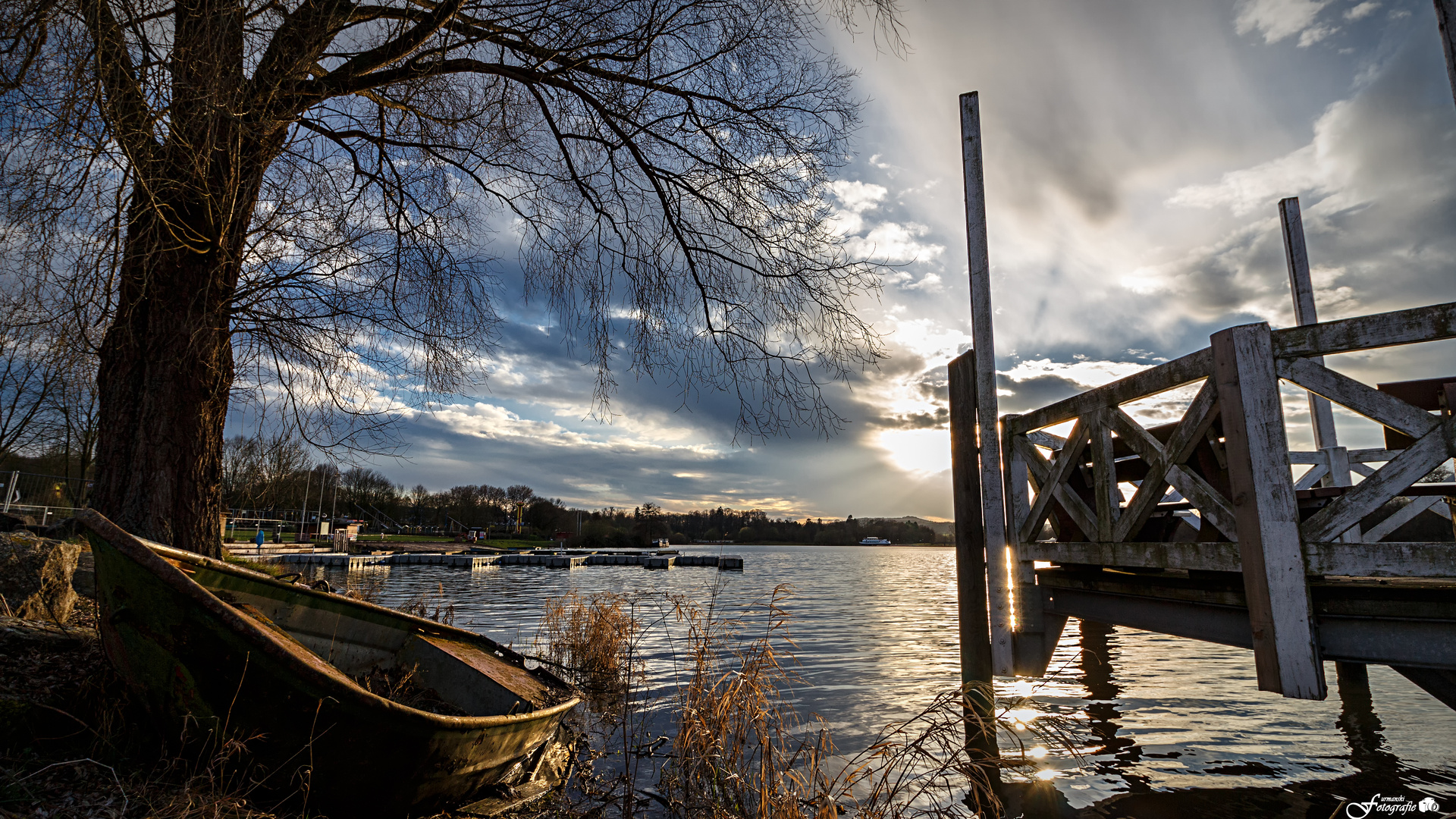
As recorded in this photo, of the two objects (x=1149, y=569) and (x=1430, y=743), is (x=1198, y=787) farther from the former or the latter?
(x=1430, y=743)

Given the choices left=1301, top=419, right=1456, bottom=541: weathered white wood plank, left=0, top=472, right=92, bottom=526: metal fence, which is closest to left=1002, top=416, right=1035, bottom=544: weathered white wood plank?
left=1301, top=419, right=1456, bottom=541: weathered white wood plank

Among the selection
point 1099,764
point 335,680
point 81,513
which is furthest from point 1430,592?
point 81,513

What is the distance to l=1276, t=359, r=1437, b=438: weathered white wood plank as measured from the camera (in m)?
3.06

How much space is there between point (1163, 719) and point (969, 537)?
181 inches

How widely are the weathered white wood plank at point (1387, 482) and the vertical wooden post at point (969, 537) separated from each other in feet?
9.50

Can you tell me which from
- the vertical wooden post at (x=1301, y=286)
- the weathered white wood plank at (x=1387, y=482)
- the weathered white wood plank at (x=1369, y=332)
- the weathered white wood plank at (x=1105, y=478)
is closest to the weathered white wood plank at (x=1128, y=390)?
the weathered white wood plank at (x=1105, y=478)

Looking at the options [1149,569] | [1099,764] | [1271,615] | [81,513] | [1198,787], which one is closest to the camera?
[81,513]

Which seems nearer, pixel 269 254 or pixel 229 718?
pixel 229 718

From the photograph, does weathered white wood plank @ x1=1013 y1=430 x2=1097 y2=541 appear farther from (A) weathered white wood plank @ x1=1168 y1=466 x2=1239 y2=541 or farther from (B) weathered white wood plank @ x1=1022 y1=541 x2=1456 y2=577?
(A) weathered white wood plank @ x1=1168 y1=466 x2=1239 y2=541

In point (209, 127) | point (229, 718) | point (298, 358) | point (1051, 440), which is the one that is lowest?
point (229, 718)

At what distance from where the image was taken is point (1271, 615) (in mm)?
3336

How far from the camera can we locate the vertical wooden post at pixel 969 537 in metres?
5.92

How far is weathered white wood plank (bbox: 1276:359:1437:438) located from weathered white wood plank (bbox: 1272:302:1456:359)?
8 cm

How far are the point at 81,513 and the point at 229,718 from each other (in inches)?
45.9
